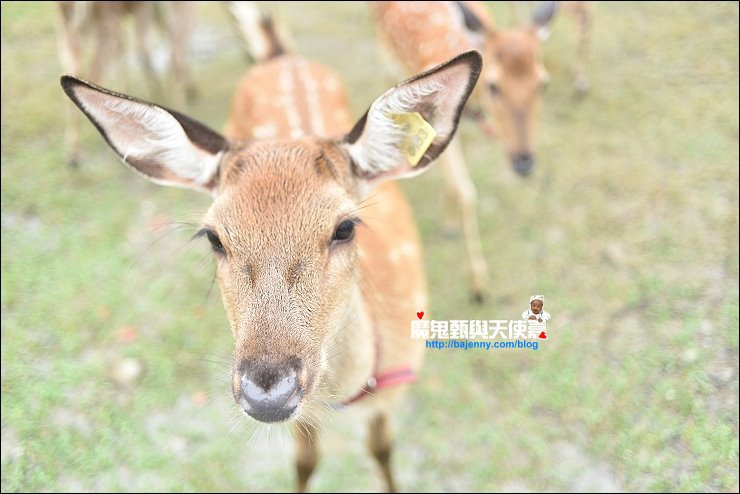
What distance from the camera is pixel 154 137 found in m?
1.70

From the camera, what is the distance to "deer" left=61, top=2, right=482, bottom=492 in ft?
4.63

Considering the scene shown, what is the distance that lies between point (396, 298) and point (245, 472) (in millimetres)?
1199

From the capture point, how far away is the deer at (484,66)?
10.2 ft

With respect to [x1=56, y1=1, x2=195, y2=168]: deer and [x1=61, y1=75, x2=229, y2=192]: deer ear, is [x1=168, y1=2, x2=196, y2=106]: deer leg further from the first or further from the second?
[x1=61, y1=75, x2=229, y2=192]: deer ear

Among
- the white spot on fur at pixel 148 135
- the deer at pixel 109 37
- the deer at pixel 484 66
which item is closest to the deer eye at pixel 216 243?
the white spot on fur at pixel 148 135

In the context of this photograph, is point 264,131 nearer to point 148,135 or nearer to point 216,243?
point 148,135

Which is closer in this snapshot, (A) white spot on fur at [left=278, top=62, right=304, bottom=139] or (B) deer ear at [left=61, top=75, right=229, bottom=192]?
(B) deer ear at [left=61, top=75, right=229, bottom=192]

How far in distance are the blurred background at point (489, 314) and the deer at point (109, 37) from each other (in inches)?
4.4

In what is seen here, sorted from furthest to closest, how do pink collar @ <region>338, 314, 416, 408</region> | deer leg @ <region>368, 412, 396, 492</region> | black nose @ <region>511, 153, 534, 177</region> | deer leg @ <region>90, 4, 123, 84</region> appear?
deer leg @ <region>90, 4, 123, 84</region> → black nose @ <region>511, 153, 534, 177</region> → deer leg @ <region>368, 412, 396, 492</region> → pink collar @ <region>338, 314, 416, 408</region>

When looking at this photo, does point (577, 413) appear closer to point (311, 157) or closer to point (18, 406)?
point (311, 157)

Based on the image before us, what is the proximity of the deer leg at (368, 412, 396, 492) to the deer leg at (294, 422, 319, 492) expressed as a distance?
26cm

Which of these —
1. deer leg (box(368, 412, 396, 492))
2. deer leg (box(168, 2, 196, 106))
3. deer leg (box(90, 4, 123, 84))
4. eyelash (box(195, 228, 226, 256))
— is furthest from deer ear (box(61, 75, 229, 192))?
deer leg (box(168, 2, 196, 106))

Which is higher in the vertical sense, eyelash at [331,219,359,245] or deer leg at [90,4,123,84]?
deer leg at [90,4,123,84]

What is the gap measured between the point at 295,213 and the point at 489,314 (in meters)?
2.08
